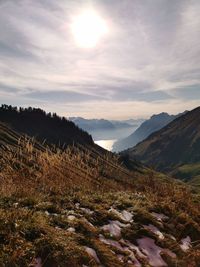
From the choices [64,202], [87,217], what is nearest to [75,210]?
[87,217]

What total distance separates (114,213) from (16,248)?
17.5 feet

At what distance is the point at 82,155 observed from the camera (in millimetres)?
17281

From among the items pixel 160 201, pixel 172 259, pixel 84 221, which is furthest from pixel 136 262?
pixel 160 201

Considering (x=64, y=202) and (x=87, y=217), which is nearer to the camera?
(x=87, y=217)

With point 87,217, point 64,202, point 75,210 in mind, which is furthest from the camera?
point 64,202

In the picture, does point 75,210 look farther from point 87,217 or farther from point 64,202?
point 64,202

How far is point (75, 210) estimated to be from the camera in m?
12.4

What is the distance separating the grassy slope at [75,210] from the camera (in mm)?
8703

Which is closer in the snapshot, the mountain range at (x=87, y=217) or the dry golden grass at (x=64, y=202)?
the dry golden grass at (x=64, y=202)

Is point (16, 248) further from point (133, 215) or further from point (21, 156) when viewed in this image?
point (21, 156)

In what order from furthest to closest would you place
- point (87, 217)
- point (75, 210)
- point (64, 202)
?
1. point (64, 202)
2. point (75, 210)
3. point (87, 217)

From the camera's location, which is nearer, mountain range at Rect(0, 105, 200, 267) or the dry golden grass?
the dry golden grass

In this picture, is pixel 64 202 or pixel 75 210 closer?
pixel 75 210

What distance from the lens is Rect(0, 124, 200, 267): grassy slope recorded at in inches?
343
